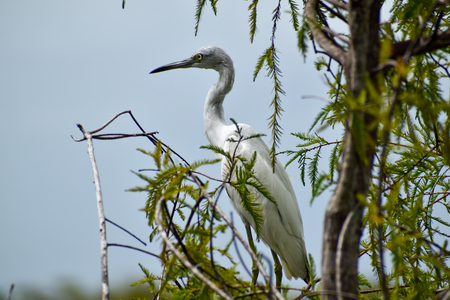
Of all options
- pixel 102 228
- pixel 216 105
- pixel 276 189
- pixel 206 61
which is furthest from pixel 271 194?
pixel 102 228

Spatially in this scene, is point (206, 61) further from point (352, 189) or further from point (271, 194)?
point (352, 189)

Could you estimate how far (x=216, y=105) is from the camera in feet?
8.30

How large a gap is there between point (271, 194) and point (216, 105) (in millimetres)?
696

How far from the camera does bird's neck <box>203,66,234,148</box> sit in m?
2.48

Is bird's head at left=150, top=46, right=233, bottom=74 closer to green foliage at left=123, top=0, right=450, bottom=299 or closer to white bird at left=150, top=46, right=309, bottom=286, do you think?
white bird at left=150, top=46, right=309, bottom=286

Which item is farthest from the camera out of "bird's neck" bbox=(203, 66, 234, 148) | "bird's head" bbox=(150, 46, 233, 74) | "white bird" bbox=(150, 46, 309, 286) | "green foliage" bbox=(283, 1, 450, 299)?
"bird's head" bbox=(150, 46, 233, 74)

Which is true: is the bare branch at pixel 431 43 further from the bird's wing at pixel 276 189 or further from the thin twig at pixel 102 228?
the bird's wing at pixel 276 189

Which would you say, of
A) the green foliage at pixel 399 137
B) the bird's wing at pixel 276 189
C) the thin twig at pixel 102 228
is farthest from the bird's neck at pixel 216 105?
the thin twig at pixel 102 228

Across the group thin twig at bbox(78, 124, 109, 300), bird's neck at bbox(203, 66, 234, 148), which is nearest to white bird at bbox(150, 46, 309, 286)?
bird's neck at bbox(203, 66, 234, 148)

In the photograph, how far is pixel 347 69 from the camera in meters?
0.59

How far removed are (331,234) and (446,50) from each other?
36 centimetres

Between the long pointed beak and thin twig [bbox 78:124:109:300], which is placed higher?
the long pointed beak

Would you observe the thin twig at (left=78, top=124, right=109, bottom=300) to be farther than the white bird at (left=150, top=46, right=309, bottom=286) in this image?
No

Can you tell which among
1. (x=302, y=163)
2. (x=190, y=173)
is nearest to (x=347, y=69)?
(x=190, y=173)
